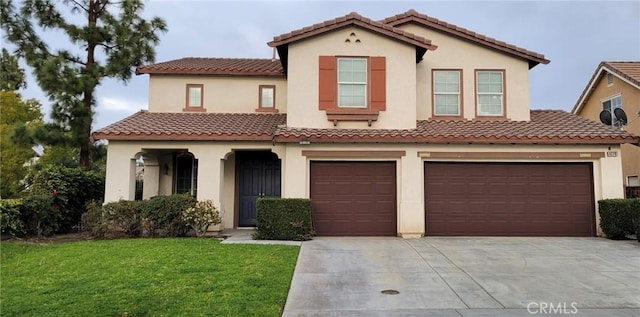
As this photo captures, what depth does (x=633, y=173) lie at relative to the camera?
747 inches

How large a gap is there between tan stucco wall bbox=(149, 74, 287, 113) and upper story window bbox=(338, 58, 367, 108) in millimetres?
2889

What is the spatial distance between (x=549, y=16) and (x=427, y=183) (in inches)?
389

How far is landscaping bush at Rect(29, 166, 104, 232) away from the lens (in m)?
12.2

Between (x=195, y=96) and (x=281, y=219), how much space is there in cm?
641

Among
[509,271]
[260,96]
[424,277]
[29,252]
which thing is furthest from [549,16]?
[29,252]

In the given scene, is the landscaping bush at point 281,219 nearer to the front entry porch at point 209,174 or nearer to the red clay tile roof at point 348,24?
the front entry porch at point 209,174

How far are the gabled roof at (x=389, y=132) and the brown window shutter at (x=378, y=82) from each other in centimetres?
83

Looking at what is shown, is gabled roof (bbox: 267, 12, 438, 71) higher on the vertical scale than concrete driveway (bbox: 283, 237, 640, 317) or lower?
higher

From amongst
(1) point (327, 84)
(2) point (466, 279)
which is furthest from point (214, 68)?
(2) point (466, 279)

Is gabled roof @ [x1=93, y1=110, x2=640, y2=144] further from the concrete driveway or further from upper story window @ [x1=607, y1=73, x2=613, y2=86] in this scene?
upper story window @ [x1=607, y1=73, x2=613, y2=86]

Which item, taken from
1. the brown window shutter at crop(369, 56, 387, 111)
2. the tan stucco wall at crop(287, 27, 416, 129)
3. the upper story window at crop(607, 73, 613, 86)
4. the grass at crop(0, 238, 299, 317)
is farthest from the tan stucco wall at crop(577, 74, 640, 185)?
the grass at crop(0, 238, 299, 317)

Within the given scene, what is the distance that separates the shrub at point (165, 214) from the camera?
11.3 meters

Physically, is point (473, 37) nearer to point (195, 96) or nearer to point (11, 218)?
point (195, 96)

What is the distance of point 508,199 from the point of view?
12227 mm
